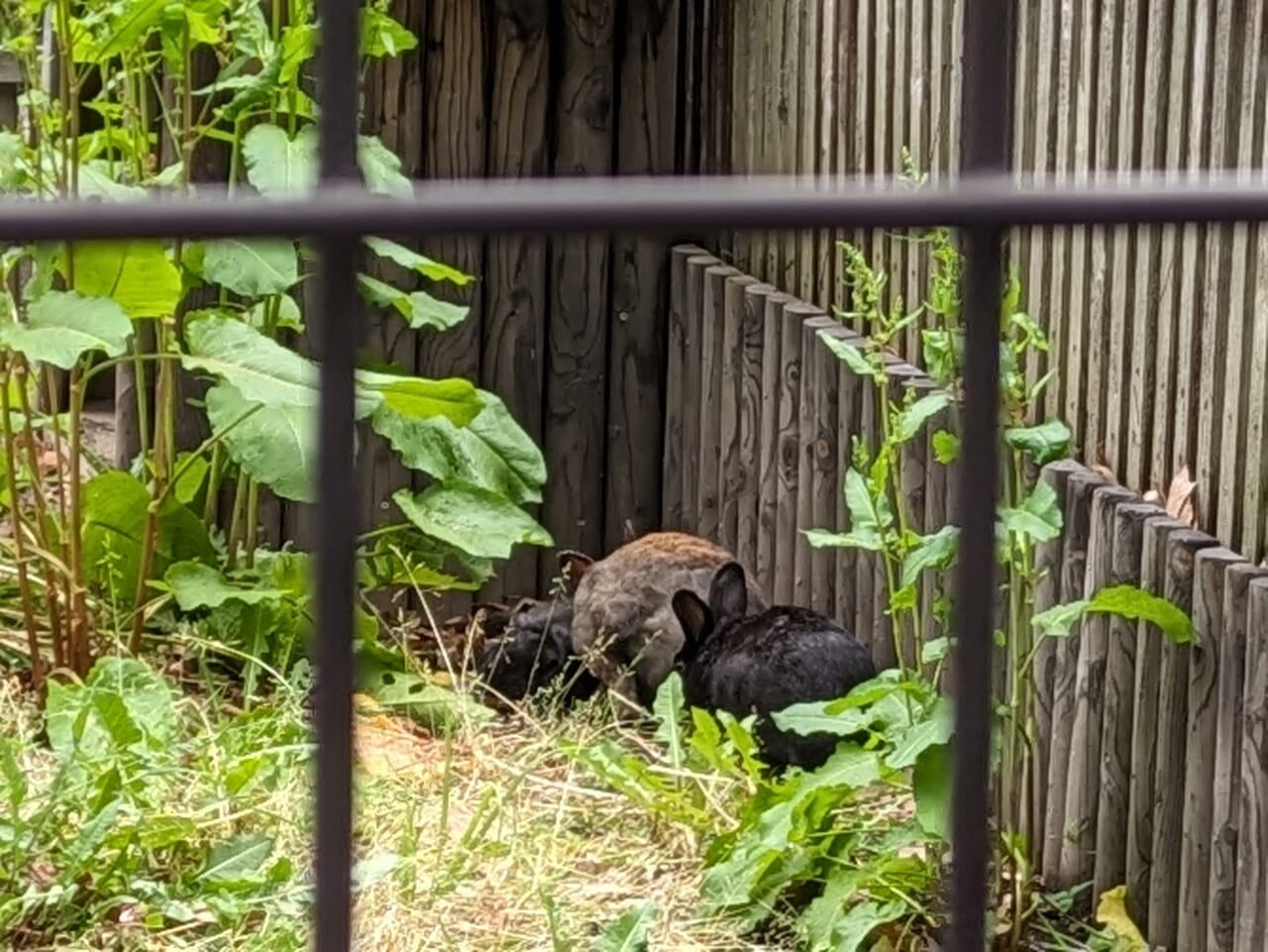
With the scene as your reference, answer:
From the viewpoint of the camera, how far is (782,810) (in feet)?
14.3

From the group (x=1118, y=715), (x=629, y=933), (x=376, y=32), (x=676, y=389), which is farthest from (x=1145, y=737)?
(x=676, y=389)

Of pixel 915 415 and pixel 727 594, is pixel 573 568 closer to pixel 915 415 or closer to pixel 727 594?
pixel 727 594

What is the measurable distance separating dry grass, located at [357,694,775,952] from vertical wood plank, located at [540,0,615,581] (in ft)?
5.59

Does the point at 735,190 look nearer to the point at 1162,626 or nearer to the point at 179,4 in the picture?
the point at 1162,626

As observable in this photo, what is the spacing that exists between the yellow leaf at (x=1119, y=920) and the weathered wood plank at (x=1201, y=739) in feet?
0.35

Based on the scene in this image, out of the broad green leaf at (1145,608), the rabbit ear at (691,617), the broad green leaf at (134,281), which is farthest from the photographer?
the rabbit ear at (691,617)

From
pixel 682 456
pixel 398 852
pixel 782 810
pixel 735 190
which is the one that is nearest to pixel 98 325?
pixel 398 852

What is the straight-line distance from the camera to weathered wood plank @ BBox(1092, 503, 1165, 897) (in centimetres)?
416

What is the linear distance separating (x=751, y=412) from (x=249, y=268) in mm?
1784

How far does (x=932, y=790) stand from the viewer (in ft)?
13.2

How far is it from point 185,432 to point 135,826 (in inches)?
106

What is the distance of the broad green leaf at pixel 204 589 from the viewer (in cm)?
516

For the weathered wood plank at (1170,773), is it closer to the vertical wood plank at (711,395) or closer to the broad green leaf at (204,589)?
the broad green leaf at (204,589)

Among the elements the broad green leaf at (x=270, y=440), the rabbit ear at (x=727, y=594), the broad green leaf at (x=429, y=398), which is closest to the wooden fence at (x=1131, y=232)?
the rabbit ear at (x=727, y=594)
